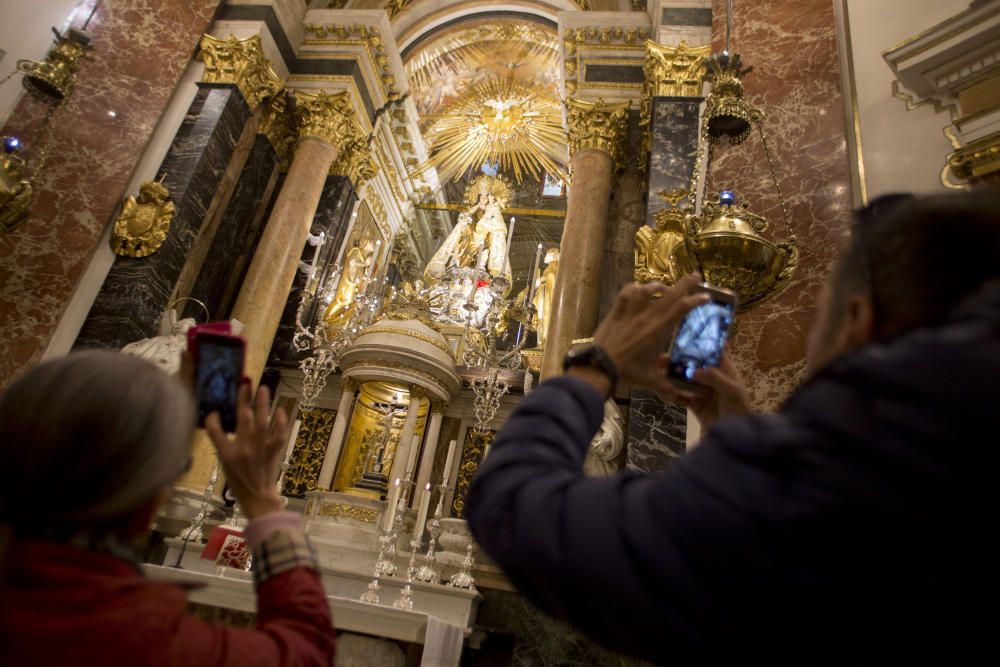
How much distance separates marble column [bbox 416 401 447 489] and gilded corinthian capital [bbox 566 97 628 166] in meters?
3.17

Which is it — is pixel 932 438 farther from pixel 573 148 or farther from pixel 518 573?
pixel 573 148

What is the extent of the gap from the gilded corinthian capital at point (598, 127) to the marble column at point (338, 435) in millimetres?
3519

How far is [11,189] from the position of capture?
14.3 feet

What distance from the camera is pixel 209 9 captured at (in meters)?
6.76

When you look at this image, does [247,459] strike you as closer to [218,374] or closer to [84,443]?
[218,374]

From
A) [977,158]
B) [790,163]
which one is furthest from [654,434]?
[977,158]

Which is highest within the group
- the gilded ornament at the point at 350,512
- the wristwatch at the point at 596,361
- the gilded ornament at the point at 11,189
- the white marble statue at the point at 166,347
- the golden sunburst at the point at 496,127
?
the golden sunburst at the point at 496,127

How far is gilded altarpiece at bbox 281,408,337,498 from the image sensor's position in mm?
6527

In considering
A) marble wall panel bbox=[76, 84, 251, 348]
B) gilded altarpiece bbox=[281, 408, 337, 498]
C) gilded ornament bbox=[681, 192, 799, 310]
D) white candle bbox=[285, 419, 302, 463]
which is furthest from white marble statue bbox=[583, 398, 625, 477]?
marble wall panel bbox=[76, 84, 251, 348]

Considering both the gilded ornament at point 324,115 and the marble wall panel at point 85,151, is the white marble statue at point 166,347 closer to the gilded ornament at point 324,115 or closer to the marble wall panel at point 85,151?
the marble wall panel at point 85,151

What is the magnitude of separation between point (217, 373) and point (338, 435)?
5328 mm

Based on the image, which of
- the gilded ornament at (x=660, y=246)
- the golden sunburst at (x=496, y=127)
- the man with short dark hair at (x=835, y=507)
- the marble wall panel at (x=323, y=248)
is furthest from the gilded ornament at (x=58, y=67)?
the golden sunburst at (x=496, y=127)

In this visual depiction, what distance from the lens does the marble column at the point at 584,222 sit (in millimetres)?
5648

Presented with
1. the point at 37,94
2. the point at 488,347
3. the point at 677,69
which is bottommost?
the point at 488,347
